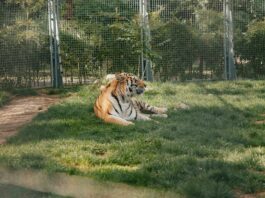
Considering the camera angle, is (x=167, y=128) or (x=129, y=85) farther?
(x=129, y=85)

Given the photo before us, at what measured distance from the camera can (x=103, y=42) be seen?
13406 millimetres

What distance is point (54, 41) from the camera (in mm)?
13062

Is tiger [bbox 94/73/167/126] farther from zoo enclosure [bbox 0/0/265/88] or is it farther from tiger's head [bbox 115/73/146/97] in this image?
zoo enclosure [bbox 0/0/265/88]

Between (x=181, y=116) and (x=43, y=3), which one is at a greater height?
(x=43, y=3)

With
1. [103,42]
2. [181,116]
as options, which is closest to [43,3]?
[103,42]

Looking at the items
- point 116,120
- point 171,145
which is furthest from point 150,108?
point 171,145

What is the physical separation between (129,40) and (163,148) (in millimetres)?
7637

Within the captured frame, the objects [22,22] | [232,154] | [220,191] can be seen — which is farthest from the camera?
[22,22]

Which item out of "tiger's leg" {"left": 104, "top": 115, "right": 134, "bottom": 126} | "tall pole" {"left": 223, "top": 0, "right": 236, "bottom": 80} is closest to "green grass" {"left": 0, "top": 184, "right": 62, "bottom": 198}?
"tiger's leg" {"left": 104, "top": 115, "right": 134, "bottom": 126}

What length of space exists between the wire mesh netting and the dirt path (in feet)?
4.44

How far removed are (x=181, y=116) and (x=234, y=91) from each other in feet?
11.0

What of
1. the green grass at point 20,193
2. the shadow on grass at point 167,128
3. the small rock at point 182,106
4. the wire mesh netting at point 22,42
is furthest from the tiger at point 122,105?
the wire mesh netting at point 22,42

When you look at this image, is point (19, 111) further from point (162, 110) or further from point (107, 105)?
point (162, 110)

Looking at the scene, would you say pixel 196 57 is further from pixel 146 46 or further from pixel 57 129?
pixel 57 129
